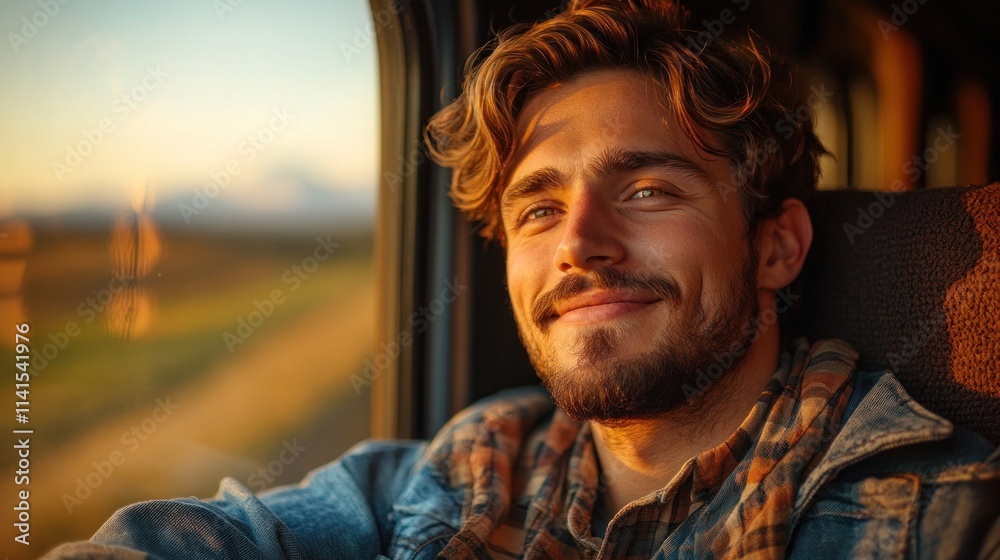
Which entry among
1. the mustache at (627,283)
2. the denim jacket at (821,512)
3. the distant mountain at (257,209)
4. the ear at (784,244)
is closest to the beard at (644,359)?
the mustache at (627,283)

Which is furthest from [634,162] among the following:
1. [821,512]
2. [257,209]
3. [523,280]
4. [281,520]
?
[281,520]

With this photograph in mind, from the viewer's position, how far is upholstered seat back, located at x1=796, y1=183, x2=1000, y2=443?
137cm

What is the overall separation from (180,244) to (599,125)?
892mm

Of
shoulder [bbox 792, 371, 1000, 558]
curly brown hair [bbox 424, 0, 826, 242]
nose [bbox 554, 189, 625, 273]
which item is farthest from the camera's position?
curly brown hair [bbox 424, 0, 826, 242]

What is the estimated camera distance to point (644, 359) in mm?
1512

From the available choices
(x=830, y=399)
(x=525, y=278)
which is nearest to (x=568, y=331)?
(x=525, y=278)

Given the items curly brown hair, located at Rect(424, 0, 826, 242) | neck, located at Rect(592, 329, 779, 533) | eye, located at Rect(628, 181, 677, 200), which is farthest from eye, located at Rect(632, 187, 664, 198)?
neck, located at Rect(592, 329, 779, 533)

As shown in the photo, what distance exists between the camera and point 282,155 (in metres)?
1.81

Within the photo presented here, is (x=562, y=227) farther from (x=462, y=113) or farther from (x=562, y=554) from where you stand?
(x=562, y=554)

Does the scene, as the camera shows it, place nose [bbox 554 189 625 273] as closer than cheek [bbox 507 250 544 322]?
Yes

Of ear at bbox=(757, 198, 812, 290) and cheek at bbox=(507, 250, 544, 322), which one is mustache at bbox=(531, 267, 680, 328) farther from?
ear at bbox=(757, 198, 812, 290)

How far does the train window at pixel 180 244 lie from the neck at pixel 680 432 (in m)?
0.82

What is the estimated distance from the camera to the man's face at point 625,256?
4.98 ft

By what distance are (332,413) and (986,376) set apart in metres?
1.49
